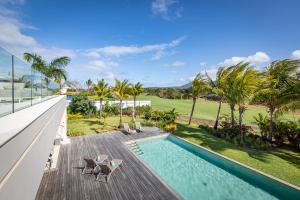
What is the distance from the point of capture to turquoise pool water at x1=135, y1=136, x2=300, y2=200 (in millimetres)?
8711

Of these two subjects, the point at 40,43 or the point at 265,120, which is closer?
the point at 265,120

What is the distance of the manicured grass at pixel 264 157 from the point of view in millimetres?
10110

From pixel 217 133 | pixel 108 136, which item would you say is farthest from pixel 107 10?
pixel 217 133

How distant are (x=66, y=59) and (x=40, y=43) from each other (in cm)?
434

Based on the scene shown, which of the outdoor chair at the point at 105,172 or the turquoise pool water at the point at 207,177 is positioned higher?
the outdoor chair at the point at 105,172

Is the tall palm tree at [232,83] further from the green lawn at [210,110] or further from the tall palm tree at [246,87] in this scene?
the green lawn at [210,110]

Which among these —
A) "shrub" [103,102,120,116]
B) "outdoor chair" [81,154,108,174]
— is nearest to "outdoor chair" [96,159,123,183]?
"outdoor chair" [81,154,108,174]

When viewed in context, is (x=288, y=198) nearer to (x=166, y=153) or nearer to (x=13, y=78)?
(x=166, y=153)

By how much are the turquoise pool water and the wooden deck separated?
1.16 m

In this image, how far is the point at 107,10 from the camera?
57.8ft

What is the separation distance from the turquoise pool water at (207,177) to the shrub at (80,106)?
14830 mm

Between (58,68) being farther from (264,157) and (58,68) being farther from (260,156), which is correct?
(264,157)

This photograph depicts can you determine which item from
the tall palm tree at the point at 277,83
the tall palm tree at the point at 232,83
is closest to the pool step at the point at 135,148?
the tall palm tree at the point at 232,83

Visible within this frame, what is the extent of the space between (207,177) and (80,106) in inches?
841
